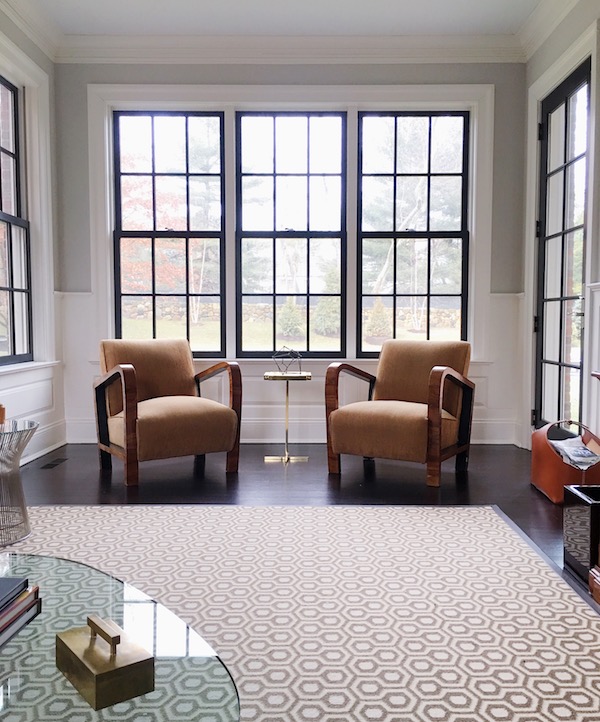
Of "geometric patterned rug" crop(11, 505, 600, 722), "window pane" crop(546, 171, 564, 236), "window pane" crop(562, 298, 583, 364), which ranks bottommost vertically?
"geometric patterned rug" crop(11, 505, 600, 722)

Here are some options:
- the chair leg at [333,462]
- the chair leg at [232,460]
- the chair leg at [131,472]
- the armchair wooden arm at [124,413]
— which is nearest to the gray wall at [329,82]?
the armchair wooden arm at [124,413]

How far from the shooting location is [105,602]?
1379 millimetres

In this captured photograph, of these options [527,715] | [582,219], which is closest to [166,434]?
[527,715]

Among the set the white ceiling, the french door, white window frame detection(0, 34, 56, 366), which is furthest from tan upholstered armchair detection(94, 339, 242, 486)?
the white ceiling

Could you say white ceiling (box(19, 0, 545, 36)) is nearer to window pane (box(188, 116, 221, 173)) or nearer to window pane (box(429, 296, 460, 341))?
window pane (box(188, 116, 221, 173))

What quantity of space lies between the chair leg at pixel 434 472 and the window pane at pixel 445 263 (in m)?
1.75

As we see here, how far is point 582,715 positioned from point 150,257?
13.7 feet

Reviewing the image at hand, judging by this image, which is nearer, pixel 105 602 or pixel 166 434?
pixel 105 602

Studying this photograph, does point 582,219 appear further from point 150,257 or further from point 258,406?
point 150,257

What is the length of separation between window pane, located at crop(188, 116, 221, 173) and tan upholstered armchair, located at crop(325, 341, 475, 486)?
200 centimetres

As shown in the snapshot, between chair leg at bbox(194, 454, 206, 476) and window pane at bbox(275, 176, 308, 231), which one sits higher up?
window pane at bbox(275, 176, 308, 231)

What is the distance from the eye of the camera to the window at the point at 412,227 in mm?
4766

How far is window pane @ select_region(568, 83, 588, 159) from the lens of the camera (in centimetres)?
369

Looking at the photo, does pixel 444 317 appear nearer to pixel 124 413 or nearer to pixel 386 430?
pixel 386 430
